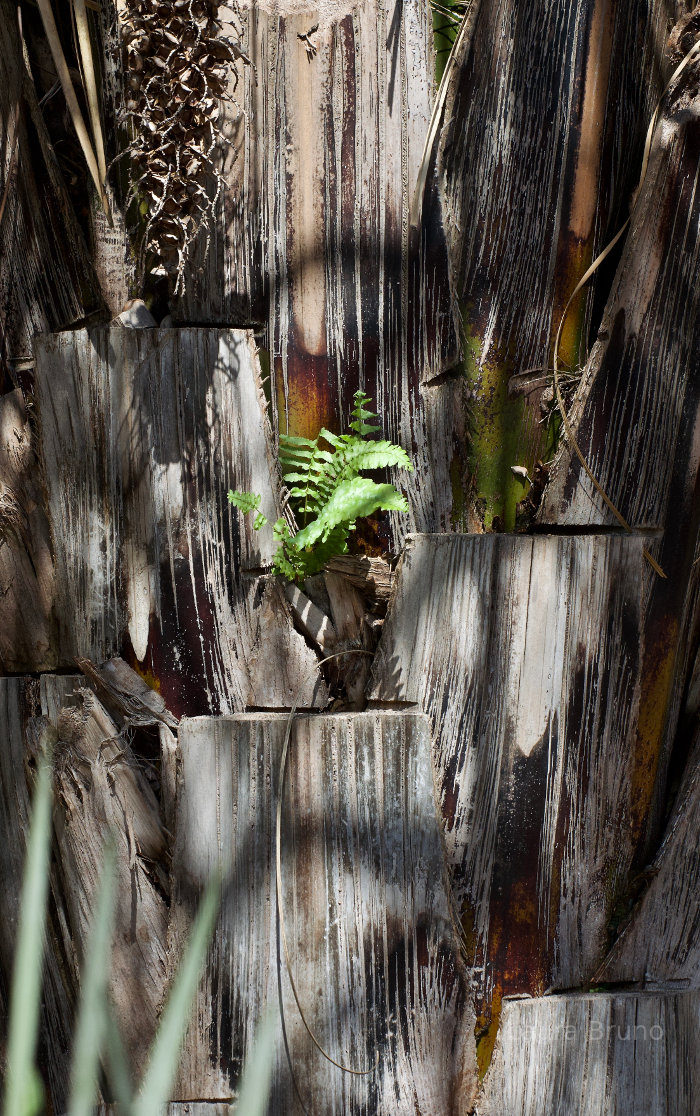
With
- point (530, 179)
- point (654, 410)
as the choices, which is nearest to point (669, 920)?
point (654, 410)

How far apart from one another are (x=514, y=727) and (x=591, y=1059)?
24.7 inches

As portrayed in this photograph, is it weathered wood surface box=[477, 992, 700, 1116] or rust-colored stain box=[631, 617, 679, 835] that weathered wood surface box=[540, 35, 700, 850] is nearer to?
rust-colored stain box=[631, 617, 679, 835]

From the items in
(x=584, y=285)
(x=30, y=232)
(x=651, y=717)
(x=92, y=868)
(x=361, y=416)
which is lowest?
(x=92, y=868)

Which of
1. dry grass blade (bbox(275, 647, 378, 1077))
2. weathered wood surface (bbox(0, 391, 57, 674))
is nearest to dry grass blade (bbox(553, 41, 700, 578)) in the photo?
dry grass blade (bbox(275, 647, 378, 1077))

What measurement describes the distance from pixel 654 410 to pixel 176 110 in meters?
1.10

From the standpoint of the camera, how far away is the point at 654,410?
5.26 feet

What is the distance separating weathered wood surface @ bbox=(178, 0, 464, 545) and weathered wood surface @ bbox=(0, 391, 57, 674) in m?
0.45

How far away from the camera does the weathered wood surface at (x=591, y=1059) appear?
58.0 inches

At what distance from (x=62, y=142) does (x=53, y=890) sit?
152cm

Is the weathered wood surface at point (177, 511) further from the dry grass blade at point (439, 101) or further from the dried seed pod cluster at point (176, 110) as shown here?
the dry grass blade at point (439, 101)

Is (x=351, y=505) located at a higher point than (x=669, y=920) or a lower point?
higher

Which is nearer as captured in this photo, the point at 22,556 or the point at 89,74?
the point at 89,74

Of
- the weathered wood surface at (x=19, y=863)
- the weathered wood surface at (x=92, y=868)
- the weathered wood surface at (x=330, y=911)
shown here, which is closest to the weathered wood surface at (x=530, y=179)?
the weathered wood surface at (x=330, y=911)

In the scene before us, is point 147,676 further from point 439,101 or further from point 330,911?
point 439,101
